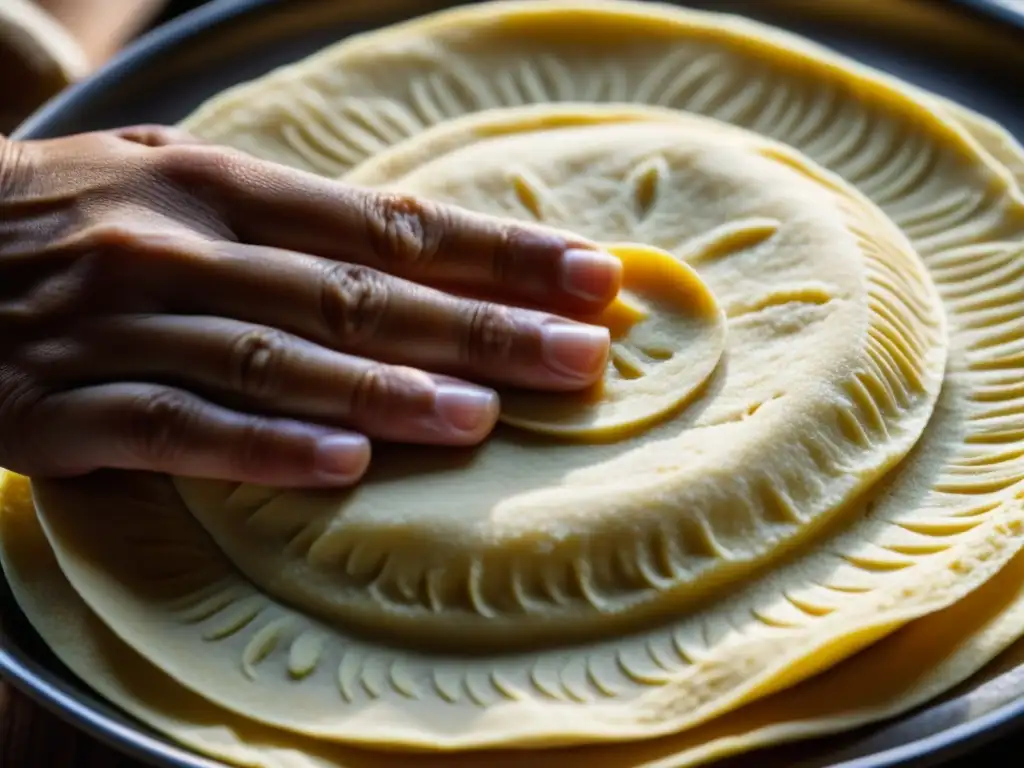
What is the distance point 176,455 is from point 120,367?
139 millimetres

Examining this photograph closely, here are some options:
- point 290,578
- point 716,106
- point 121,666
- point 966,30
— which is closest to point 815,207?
point 716,106

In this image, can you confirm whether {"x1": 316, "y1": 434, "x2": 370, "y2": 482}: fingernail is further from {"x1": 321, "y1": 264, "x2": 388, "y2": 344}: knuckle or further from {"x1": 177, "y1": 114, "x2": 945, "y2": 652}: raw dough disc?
{"x1": 321, "y1": 264, "x2": 388, "y2": 344}: knuckle

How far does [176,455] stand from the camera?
1.33 m

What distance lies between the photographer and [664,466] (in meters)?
1.31

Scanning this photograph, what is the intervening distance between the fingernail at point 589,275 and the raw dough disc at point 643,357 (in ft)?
0.12

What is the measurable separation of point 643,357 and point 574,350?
0.11m

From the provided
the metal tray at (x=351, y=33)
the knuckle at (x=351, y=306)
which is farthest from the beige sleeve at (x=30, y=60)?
the knuckle at (x=351, y=306)

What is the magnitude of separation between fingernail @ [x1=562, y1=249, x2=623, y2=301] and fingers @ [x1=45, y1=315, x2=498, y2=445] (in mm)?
180

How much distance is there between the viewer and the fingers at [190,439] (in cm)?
130

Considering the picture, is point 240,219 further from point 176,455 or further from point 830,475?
point 830,475

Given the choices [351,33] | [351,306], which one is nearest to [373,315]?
[351,306]

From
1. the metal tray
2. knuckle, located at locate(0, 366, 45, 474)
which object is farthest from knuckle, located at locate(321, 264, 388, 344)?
the metal tray

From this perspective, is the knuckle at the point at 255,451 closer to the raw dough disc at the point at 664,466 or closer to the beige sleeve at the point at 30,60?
the raw dough disc at the point at 664,466

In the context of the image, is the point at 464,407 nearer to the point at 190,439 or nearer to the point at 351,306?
Answer: the point at 351,306
